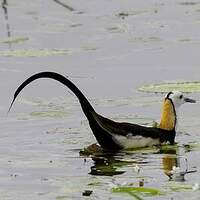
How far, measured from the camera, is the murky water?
33.6 feet

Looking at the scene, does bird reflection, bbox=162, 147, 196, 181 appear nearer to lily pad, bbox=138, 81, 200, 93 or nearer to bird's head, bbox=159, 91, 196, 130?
bird's head, bbox=159, 91, 196, 130

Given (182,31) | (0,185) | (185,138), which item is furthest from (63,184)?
(182,31)

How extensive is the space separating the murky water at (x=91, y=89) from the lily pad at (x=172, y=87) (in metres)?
0.19

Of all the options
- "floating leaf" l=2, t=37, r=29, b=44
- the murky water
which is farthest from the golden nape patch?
"floating leaf" l=2, t=37, r=29, b=44

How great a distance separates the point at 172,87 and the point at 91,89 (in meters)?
1.19

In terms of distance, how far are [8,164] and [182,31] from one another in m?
10.7

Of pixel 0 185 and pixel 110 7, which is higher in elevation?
pixel 110 7

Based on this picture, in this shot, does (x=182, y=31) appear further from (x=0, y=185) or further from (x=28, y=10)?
(x=0, y=185)

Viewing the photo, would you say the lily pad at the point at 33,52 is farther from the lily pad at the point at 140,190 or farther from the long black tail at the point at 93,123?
the lily pad at the point at 140,190

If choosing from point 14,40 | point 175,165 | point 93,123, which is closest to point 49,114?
point 93,123

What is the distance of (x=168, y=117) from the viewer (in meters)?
12.7

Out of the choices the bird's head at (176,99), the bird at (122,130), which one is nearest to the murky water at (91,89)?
the bird at (122,130)

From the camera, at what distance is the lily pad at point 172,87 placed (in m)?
15.1

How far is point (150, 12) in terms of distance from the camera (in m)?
24.0
